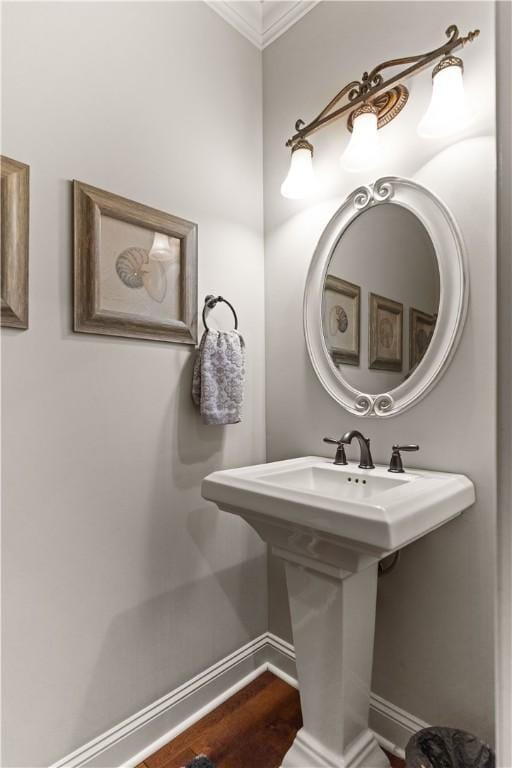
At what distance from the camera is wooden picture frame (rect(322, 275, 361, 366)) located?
151 cm

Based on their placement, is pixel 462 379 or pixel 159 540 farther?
pixel 159 540

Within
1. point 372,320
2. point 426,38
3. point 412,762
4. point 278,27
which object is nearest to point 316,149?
point 426,38

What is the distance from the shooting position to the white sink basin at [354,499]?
90cm

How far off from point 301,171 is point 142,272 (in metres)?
0.71

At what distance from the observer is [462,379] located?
123 centimetres

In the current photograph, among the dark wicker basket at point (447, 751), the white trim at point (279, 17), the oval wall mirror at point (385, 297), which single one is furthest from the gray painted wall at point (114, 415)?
the dark wicker basket at point (447, 751)

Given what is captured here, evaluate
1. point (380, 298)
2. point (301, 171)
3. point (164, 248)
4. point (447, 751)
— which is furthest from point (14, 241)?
point (447, 751)

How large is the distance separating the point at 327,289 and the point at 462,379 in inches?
23.7

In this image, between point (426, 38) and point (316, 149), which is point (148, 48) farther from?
point (426, 38)

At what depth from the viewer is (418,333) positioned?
1.32 m

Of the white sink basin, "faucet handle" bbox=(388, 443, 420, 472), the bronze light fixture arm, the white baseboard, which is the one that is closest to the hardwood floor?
the white baseboard

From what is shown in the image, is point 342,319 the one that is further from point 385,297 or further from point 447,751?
point 447,751

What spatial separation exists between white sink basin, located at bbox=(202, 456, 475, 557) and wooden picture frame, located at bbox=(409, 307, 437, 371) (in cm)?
37

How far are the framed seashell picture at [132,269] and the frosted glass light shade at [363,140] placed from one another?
0.60 metres
